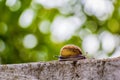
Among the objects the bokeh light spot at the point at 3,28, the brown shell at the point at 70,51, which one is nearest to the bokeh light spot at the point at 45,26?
the bokeh light spot at the point at 3,28

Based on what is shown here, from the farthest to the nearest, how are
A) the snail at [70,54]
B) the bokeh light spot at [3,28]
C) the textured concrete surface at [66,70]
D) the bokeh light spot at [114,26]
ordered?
the bokeh light spot at [3,28] → the bokeh light spot at [114,26] → the snail at [70,54] → the textured concrete surface at [66,70]

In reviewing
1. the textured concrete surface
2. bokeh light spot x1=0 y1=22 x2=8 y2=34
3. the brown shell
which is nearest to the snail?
the brown shell

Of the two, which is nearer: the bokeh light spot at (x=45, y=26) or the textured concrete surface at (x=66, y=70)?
the textured concrete surface at (x=66, y=70)

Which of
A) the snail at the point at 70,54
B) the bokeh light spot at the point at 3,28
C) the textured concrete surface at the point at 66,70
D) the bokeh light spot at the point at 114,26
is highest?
the bokeh light spot at the point at 3,28

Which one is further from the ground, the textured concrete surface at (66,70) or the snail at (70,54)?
the snail at (70,54)

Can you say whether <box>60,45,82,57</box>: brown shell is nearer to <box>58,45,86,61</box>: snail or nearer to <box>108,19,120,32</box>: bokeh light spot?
<box>58,45,86,61</box>: snail

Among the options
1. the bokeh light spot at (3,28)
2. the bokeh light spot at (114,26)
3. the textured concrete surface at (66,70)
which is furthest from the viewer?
the bokeh light spot at (3,28)

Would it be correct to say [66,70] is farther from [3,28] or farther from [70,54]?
[3,28]

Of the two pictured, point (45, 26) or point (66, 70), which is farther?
point (45, 26)

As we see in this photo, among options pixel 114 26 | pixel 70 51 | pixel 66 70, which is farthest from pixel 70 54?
pixel 114 26

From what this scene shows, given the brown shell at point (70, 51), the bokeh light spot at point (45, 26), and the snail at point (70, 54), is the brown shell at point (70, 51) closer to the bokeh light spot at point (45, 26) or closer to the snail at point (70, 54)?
the snail at point (70, 54)

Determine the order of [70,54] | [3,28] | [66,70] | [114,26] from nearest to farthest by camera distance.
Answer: [66,70], [70,54], [114,26], [3,28]

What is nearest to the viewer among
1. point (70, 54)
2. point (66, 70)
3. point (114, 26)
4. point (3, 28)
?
point (66, 70)
